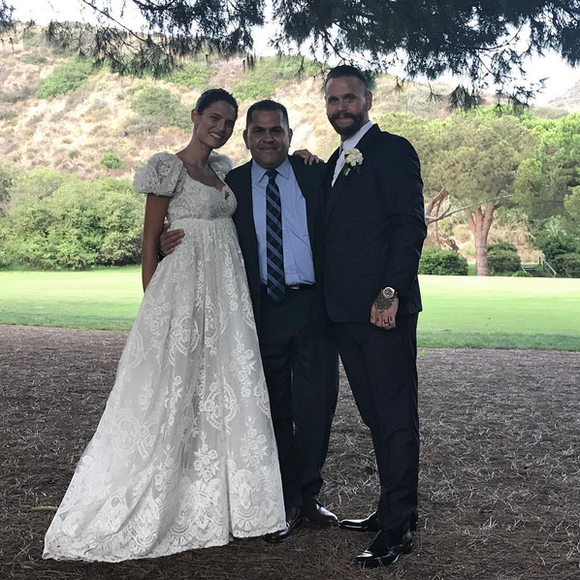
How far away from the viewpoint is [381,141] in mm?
2836

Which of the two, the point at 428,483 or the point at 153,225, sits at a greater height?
the point at 153,225

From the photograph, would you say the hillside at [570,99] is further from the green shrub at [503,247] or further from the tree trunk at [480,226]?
the green shrub at [503,247]

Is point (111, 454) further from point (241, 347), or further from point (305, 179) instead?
point (305, 179)

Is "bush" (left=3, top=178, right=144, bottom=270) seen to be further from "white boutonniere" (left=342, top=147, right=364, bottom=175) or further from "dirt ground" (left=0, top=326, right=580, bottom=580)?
"white boutonniere" (left=342, top=147, right=364, bottom=175)

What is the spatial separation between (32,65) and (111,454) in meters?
73.0

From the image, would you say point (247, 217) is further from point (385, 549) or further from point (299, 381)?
point (385, 549)

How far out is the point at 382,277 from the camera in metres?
2.81

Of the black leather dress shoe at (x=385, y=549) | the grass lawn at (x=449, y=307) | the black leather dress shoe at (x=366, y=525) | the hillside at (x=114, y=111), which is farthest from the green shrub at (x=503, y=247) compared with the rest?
the black leather dress shoe at (x=385, y=549)

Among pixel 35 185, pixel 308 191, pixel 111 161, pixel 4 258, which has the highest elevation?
pixel 111 161

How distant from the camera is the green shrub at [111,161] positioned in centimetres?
5447

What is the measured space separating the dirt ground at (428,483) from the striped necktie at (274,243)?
102 centimetres

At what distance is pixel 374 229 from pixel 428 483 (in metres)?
1.71

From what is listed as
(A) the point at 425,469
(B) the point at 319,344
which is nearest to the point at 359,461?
(A) the point at 425,469

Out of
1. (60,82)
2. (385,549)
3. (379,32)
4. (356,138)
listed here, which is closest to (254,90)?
(60,82)
